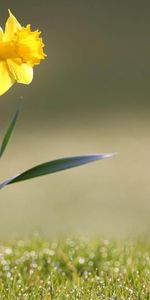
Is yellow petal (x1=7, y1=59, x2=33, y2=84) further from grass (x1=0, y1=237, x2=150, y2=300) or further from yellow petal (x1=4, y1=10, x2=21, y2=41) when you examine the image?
grass (x1=0, y1=237, x2=150, y2=300)

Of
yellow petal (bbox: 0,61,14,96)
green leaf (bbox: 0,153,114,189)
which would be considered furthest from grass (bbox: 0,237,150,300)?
yellow petal (bbox: 0,61,14,96)

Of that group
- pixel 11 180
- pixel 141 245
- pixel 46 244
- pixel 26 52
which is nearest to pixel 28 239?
pixel 46 244

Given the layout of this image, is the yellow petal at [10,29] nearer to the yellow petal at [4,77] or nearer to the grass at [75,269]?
the yellow petal at [4,77]

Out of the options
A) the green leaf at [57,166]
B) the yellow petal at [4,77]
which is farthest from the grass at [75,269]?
the yellow petal at [4,77]

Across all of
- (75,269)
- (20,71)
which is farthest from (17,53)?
(75,269)

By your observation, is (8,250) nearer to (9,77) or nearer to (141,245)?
(141,245)

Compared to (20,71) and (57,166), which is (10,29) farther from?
(57,166)

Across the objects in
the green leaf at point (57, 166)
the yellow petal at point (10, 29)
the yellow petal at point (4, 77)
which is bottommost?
the green leaf at point (57, 166)
